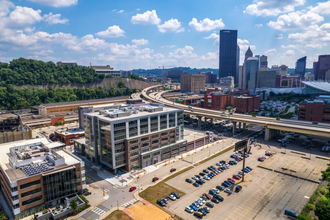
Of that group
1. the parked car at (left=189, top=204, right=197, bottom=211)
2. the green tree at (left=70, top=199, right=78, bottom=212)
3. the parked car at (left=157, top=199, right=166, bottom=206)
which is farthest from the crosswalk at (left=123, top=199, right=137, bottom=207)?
the parked car at (left=189, top=204, right=197, bottom=211)

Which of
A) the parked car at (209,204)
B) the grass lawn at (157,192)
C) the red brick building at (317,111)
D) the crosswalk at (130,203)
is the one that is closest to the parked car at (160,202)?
the grass lawn at (157,192)

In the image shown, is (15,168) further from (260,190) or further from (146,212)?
(260,190)

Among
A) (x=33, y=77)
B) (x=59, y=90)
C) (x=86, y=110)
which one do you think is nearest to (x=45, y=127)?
(x=86, y=110)

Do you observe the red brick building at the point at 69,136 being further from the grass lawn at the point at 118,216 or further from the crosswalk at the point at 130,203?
the grass lawn at the point at 118,216

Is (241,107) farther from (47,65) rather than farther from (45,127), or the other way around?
(47,65)

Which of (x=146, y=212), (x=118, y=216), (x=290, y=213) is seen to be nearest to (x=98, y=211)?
(x=118, y=216)

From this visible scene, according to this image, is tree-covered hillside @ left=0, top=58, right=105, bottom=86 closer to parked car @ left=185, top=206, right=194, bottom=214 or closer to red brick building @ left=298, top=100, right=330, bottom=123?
parked car @ left=185, top=206, right=194, bottom=214
